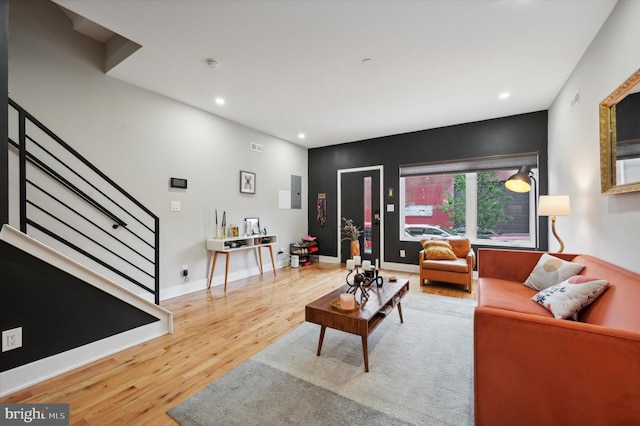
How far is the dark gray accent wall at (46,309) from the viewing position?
1.76 meters

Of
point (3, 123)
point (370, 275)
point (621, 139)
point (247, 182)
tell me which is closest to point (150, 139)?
point (247, 182)

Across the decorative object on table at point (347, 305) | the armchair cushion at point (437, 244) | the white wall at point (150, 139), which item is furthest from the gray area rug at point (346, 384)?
the white wall at point (150, 139)

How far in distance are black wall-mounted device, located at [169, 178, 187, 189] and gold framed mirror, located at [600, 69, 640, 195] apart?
14.9 ft

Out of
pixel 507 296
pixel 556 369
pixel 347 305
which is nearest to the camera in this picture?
pixel 556 369

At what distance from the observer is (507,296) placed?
232cm

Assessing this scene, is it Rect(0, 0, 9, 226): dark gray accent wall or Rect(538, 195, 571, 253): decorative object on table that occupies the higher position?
Rect(0, 0, 9, 226): dark gray accent wall

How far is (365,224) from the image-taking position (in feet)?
19.2

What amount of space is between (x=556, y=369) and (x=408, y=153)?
466cm

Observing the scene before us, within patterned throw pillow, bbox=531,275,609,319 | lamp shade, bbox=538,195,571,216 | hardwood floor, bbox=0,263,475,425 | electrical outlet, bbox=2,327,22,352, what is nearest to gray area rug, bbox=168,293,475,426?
hardwood floor, bbox=0,263,475,425

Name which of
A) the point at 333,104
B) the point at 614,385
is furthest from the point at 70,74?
the point at 614,385

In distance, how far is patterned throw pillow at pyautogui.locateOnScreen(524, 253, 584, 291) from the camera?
2230mm

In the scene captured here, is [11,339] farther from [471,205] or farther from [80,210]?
[471,205]

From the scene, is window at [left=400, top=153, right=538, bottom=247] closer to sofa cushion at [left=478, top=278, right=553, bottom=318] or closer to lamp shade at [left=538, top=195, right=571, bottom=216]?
lamp shade at [left=538, top=195, right=571, bottom=216]

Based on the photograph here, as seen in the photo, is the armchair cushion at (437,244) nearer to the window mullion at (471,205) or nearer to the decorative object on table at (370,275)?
the window mullion at (471,205)
